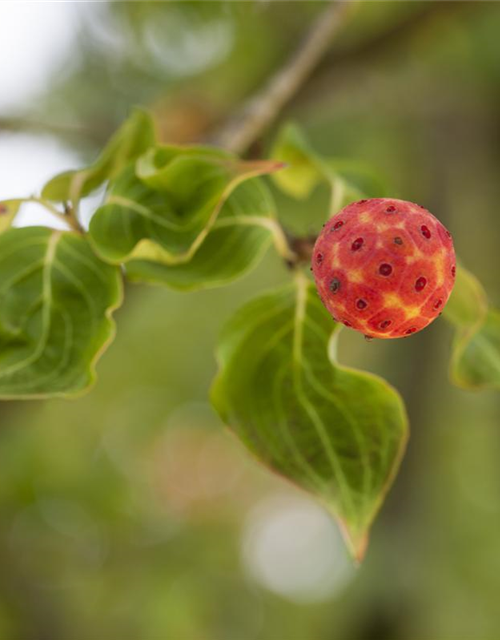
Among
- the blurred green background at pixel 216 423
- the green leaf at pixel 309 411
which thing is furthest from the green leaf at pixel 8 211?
the blurred green background at pixel 216 423

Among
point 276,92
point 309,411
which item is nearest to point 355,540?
point 309,411

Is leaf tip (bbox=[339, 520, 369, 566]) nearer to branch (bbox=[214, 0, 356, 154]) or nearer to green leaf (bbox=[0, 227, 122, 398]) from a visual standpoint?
green leaf (bbox=[0, 227, 122, 398])

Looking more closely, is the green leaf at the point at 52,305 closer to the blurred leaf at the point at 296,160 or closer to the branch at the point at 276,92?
the blurred leaf at the point at 296,160

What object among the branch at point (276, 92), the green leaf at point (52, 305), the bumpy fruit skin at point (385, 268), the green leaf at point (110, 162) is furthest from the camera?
the branch at point (276, 92)

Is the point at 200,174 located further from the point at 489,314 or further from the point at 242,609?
the point at 242,609

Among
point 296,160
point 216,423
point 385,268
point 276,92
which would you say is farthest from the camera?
point 216,423

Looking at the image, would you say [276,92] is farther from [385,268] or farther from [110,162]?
[385,268]
